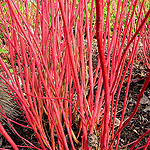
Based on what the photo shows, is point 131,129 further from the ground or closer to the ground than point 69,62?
closer to the ground

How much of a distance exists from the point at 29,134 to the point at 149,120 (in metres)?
0.97

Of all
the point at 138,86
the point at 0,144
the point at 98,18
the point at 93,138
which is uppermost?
the point at 98,18

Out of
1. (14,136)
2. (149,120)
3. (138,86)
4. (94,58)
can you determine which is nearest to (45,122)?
(14,136)

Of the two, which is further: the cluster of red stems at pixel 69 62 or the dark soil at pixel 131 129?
the dark soil at pixel 131 129

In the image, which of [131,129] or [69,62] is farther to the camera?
[131,129]

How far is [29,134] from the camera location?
1358 mm

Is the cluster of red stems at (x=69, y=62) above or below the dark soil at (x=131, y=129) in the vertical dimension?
above

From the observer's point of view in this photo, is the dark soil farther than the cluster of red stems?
Yes

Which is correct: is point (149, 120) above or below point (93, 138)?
below

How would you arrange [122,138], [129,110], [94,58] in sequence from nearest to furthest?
[122,138] → [129,110] → [94,58]

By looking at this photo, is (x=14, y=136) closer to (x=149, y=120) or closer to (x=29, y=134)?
(x=29, y=134)

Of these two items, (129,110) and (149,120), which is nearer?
(149,120)

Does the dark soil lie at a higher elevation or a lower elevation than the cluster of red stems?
lower

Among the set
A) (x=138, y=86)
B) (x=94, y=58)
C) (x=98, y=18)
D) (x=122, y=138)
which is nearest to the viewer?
(x=98, y=18)
